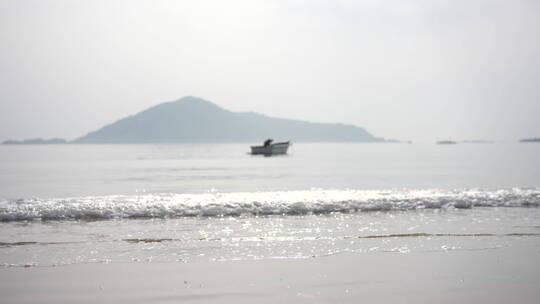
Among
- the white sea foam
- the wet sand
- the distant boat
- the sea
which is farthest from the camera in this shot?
the distant boat

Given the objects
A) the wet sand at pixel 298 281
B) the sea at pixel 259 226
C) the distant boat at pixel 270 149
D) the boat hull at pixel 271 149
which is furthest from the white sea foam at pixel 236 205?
the boat hull at pixel 271 149

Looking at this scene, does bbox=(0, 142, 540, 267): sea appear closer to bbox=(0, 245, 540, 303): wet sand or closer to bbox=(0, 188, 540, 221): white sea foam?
bbox=(0, 188, 540, 221): white sea foam

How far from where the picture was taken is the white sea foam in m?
14.7

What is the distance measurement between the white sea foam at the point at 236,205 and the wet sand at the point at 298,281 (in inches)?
263

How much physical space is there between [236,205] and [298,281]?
8.73m

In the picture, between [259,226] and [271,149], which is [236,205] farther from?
[271,149]

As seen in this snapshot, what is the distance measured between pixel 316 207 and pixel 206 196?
14.5 ft

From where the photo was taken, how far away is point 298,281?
7.30 m

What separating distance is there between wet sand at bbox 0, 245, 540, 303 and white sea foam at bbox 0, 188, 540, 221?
6.69 meters

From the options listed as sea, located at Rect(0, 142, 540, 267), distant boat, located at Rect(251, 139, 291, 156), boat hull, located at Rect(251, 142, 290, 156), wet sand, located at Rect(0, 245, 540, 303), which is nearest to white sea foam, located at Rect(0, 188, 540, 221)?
sea, located at Rect(0, 142, 540, 267)

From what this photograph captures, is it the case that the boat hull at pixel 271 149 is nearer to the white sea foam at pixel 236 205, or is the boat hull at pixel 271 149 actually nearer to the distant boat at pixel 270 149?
the distant boat at pixel 270 149

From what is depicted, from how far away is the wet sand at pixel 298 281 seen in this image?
656cm

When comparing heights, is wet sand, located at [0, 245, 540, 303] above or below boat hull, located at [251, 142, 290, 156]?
below

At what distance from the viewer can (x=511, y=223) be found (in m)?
13.0
